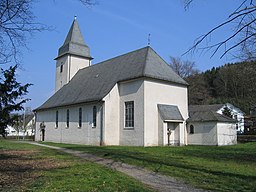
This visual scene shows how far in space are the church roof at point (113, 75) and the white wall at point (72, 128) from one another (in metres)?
1.13

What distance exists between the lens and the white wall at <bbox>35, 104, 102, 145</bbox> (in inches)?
1171

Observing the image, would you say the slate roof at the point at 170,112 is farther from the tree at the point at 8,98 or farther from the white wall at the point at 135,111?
the tree at the point at 8,98

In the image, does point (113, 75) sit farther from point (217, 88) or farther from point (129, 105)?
point (217, 88)

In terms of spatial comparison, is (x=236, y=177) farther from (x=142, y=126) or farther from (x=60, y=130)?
(x=60, y=130)

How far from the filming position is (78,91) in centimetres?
3544

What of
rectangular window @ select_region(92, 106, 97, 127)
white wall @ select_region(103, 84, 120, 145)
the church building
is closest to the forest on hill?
the church building

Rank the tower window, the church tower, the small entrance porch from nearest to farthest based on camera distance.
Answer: the small entrance porch
the tower window
the church tower

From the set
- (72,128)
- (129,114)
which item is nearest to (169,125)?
(129,114)

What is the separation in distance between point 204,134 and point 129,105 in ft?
32.4

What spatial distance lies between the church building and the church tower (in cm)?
665

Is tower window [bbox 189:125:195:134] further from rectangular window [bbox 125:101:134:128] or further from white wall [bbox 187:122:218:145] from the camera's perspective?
rectangular window [bbox 125:101:134:128]

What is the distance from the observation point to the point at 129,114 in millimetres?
27734

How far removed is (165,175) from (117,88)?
1900cm

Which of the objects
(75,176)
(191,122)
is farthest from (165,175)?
(191,122)
